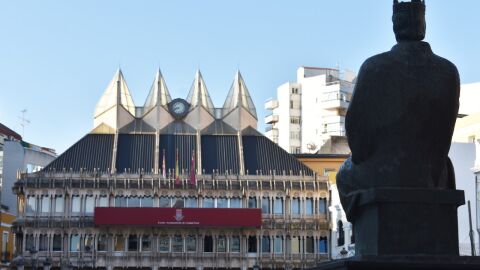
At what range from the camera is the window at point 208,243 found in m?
83.9

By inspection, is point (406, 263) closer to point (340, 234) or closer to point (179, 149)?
point (340, 234)

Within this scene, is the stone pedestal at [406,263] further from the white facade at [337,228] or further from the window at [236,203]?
the window at [236,203]

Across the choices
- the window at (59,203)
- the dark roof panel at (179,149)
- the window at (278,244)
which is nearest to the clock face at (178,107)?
the dark roof panel at (179,149)

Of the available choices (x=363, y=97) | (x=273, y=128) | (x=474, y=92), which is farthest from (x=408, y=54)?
(x=273, y=128)

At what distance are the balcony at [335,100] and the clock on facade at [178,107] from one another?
4438 cm

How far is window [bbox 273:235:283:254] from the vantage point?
84.4m

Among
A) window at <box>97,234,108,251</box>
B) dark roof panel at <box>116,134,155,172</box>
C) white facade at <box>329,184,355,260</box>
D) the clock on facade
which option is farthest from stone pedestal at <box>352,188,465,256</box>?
the clock on facade

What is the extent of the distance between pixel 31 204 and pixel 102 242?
23.3 feet

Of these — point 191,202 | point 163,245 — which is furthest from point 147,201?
point 163,245

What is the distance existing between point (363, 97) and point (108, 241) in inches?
2668

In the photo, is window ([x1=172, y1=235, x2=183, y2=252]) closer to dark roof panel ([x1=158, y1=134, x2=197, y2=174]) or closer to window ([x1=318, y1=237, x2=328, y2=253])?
dark roof panel ([x1=158, y1=134, x2=197, y2=174])

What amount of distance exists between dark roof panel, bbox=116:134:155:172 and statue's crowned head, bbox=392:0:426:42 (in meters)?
67.5

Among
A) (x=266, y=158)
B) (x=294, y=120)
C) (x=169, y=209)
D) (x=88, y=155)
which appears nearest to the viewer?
(x=169, y=209)

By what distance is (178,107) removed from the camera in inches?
3553
